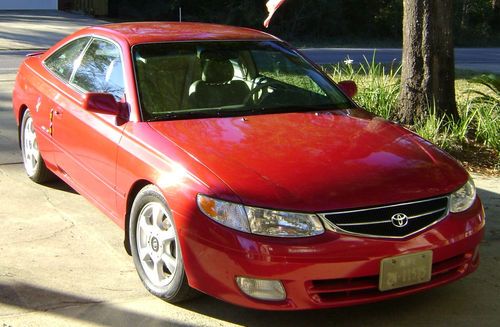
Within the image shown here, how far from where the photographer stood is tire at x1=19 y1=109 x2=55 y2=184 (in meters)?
6.39

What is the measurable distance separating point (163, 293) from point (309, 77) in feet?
7.07

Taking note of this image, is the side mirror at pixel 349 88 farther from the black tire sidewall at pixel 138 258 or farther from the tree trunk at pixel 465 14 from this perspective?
the tree trunk at pixel 465 14

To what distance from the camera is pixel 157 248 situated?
428 centimetres

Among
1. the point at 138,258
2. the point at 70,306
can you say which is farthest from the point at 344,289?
the point at 70,306

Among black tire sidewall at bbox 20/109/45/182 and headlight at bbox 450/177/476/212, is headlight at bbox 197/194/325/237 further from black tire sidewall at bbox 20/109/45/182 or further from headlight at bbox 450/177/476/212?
black tire sidewall at bbox 20/109/45/182

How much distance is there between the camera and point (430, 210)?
4.04 meters

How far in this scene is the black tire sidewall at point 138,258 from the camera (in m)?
4.04

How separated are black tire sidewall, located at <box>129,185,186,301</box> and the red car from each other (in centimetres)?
1

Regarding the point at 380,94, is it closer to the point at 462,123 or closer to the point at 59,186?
the point at 462,123

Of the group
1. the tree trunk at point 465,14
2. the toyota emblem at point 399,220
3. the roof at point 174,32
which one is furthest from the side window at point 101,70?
the tree trunk at point 465,14

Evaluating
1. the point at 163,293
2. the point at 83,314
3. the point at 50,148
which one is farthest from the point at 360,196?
the point at 50,148

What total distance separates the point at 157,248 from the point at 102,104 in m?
1.06

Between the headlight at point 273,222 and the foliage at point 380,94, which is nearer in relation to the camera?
the headlight at point 273,222

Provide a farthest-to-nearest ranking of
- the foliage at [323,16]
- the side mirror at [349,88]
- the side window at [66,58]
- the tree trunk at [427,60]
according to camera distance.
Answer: the foliage at [323,16]
the tree trunk at [427,60]
the side window at [66,58]
the side mirror at [349,88]
